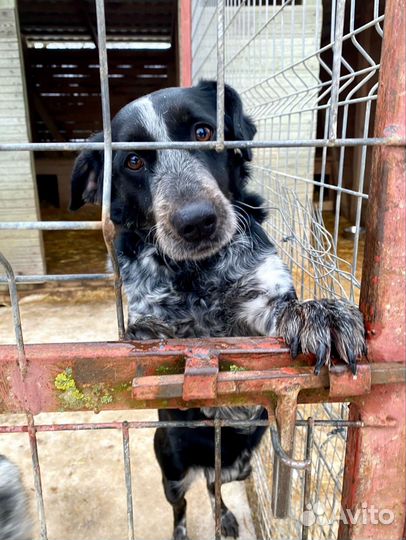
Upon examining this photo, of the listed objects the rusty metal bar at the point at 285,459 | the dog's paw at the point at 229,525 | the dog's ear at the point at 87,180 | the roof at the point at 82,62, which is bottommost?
the dog's paw at the point at 229,525

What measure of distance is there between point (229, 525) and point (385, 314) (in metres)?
1.43

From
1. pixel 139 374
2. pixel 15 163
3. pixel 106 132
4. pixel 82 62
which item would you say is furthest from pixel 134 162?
pixel 82 62

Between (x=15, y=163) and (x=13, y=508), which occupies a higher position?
(x=15, y=163)

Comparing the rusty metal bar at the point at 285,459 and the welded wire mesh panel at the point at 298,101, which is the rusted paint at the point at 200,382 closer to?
the rusty metal bar at the point at 285,459

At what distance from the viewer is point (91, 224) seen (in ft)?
2.05

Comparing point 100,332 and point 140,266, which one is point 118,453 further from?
point 100,332

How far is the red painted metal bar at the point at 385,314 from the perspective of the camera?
63cm

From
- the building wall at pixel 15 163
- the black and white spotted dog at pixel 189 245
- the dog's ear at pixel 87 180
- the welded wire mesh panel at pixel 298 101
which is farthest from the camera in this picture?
the building wall at pixel 15 163

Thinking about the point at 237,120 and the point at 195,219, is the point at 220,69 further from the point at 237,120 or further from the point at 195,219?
the point at 237,120

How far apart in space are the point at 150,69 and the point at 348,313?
8.99 metres

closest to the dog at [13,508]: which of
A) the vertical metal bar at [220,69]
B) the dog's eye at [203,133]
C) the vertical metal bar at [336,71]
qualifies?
the vertical metal bar at [220,69]

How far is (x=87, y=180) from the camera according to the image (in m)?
1.62

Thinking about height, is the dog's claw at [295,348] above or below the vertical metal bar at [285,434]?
above

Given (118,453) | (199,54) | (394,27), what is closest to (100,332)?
(118,453)
